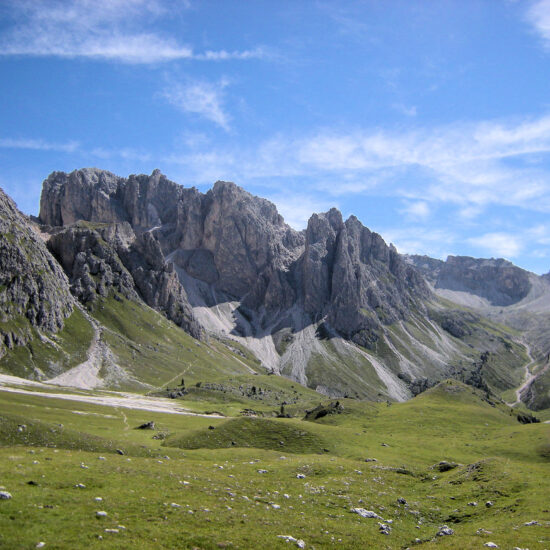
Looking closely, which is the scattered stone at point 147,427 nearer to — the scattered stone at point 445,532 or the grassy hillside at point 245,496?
the grassy hillside at point 245,496

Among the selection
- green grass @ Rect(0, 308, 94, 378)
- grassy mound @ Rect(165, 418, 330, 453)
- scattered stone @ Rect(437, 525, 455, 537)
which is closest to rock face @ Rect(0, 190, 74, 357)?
green grass @ Rect(0, 308, 94, 378)

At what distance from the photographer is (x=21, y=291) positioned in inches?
7067

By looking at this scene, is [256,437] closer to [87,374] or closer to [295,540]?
[295,540]

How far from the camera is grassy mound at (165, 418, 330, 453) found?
2372 inches

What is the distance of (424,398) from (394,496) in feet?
356

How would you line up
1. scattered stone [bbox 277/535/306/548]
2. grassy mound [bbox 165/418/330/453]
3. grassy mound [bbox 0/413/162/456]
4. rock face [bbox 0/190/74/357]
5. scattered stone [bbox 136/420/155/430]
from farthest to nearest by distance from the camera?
rock face [bbox 0/190/74/357] < scattered stone [bbox 136/420/155/430] < grassy mound [bbox 165/418/330/453] < grassy mound [bbox 0/413/162/456] < scattered stone [bbox 277/535/306/548]

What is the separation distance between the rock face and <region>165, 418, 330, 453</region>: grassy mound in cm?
12967

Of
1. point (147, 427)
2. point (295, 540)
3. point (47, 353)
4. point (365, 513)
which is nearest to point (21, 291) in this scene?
point (47, 353)

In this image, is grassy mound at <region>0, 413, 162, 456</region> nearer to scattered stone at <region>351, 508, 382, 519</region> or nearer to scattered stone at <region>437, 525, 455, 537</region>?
scattered stone at <region>351, 508, 382, 519</region>

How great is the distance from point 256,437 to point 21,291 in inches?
6119

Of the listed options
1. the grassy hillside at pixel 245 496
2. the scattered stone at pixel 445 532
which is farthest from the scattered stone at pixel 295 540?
the scattered stone at pixel 445 532

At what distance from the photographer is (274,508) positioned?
28000mm

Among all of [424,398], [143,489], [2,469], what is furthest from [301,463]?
[424,398]

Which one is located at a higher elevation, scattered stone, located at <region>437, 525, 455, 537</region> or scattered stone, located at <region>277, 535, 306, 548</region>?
scattered stone, located at <region>277, 535, 306, 548</region>
